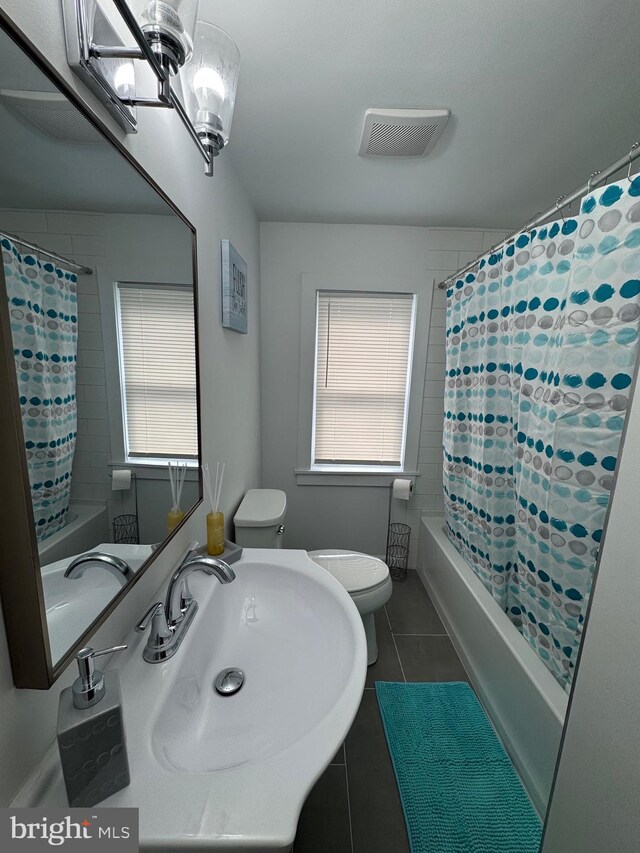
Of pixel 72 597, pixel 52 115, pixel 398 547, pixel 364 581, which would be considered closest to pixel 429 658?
pixel 364 581

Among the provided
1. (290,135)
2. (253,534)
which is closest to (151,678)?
(253,534)

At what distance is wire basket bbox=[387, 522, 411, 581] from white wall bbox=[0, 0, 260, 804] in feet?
3.57

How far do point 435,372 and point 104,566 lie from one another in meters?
2.15

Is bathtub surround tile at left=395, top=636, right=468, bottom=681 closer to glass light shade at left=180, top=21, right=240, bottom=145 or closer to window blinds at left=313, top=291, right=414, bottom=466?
window blinds at left=313, top=291, right=414, bottom=466

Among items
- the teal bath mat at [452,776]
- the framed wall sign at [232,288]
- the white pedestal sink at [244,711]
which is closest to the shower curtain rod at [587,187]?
the framed wall sign at [232,288]

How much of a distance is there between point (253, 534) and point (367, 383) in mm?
1294

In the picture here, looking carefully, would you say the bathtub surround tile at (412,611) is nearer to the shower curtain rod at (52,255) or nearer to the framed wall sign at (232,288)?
the framed wall sign at (232,288)

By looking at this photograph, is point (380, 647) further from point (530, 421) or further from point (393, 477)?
point (530, 421)

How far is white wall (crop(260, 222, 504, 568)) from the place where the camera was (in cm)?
216

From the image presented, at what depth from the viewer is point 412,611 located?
6.86ft

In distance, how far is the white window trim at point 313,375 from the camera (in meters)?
2.20

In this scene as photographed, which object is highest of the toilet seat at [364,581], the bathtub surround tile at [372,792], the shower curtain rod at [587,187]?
the shower curtain rod at [587,187]

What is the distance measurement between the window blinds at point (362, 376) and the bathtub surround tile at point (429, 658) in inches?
43.2

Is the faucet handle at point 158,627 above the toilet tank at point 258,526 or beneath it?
above
